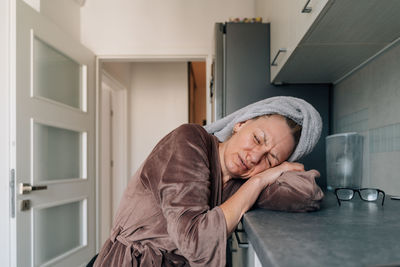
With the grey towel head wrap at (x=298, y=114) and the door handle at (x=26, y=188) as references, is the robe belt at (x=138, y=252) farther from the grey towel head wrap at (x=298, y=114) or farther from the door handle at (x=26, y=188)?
the door handle at (x=26, y=188)

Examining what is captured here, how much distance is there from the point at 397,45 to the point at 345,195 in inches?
22.9

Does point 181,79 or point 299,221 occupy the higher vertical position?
point 181,79

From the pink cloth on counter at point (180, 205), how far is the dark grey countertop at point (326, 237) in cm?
7

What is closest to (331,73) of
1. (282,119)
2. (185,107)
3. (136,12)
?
(282,119)

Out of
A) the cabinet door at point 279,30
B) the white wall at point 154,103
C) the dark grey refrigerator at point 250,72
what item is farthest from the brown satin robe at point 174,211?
the white wall at point 154,103

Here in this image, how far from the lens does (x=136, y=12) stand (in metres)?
2.47

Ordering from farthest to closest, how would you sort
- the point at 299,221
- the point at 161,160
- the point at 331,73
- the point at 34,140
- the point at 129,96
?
1. the point at 129,96
2. the point at 34,140
3. the point at 331,73
4. the point at 161,160
5. the point at 299,221

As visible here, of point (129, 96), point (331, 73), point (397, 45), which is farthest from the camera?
point (129, 96)

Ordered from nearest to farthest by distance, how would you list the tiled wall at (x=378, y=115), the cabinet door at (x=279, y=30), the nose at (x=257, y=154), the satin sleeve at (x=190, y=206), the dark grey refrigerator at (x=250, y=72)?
the satin sleeve at (x=190, y=206), the nose at (x=257, y=154), the tiled wall at (x=378, y=115), the cabinet door at (x=279, y=30), the dark grey refrigerator at (x=250, y=72)

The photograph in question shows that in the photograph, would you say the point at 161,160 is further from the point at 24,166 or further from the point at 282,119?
the point at 24,166

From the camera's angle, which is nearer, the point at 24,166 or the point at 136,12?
the point at 24,166

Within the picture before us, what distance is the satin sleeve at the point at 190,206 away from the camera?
0.66m

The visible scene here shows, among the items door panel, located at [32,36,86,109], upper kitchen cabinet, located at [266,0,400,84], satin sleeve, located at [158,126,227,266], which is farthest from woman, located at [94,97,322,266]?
door panel, located at [32,36,86,109]

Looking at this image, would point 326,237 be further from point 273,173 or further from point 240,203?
point 273,173
